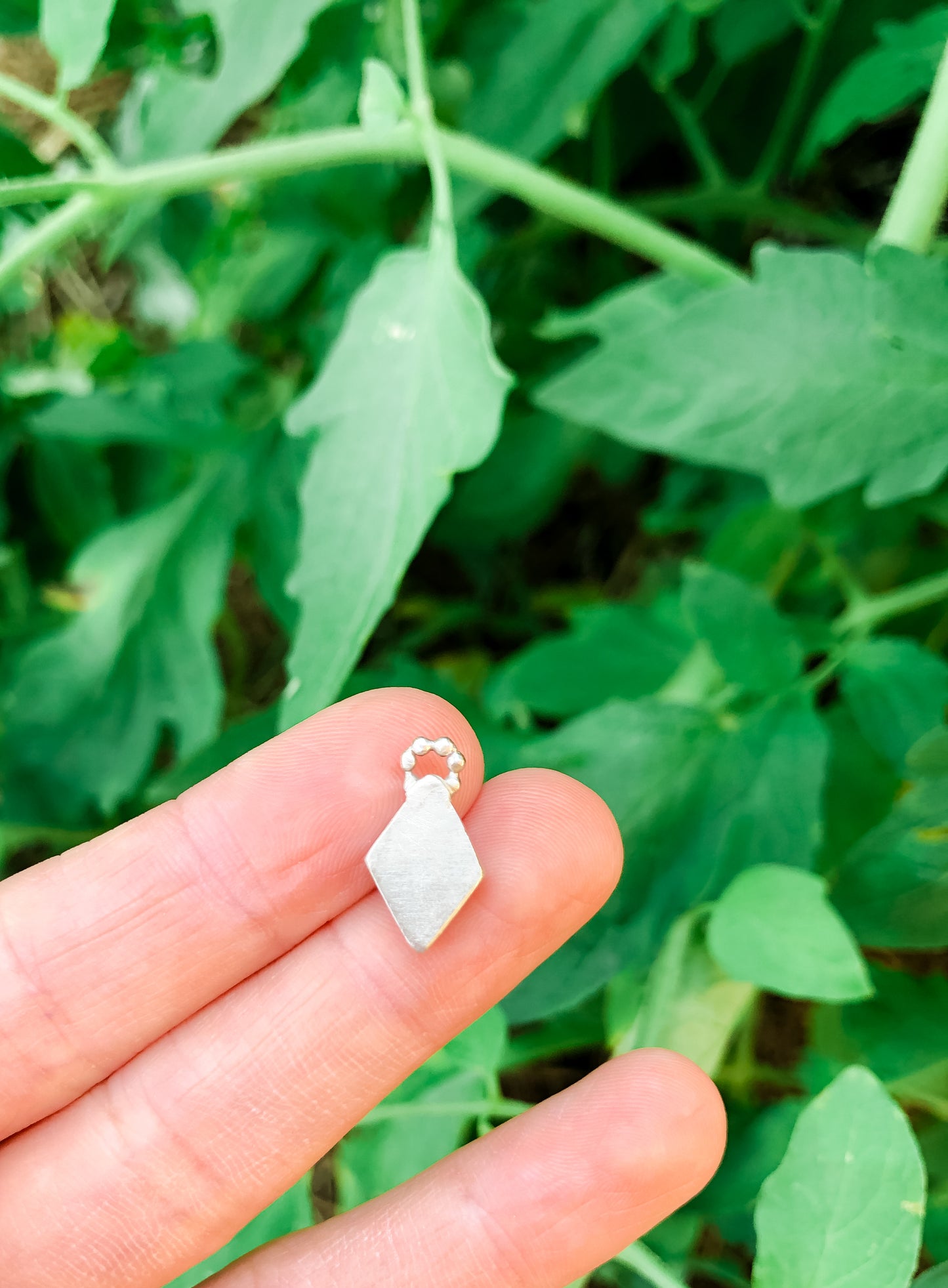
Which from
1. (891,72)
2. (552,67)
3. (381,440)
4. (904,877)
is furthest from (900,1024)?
(552,67)

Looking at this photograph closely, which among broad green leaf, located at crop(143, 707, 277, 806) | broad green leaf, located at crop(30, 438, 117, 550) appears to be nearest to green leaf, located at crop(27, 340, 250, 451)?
broad green leaf, located at crop(30, 438, 117, 550)

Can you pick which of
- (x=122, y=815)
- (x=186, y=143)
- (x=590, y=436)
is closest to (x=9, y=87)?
(x=186, y=143)

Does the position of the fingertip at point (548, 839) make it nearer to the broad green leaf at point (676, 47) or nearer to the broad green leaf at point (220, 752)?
the broad green leaf at point (220, 752)

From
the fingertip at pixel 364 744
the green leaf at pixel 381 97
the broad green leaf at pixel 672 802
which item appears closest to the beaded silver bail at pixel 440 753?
the fingertip at pixel 364 744

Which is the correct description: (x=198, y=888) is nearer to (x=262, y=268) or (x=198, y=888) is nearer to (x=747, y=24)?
(x=262, y=268)

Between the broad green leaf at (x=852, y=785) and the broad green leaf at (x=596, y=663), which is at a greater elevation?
the broad green leaf at (x=596, y=663)
